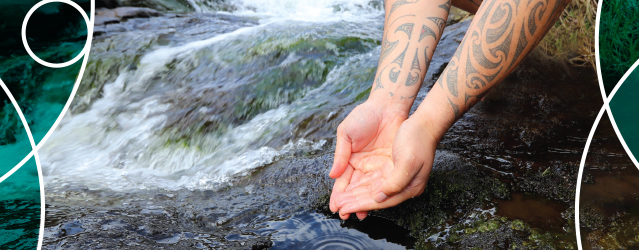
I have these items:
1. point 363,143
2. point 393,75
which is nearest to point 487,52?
point 393,75

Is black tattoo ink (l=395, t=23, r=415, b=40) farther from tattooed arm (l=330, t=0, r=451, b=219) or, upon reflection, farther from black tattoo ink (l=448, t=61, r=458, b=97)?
black tattoo ink (l=448, t=61, r=458, b=97)

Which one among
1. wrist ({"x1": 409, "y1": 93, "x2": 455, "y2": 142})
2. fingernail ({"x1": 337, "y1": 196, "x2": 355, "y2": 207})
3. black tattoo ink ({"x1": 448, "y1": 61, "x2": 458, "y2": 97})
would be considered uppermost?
black tattoo ink ({"x1": 448, "y1": 61, "x2": 458, "y2": 97})

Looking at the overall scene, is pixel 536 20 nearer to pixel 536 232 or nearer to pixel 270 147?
pixel 536 232

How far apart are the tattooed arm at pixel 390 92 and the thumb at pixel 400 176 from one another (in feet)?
0.48

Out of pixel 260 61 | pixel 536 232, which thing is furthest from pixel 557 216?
pixel 260 61

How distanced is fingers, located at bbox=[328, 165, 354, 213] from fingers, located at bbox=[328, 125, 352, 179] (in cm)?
4

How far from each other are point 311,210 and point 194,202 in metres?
0.59

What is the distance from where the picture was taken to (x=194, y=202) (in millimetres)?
1789

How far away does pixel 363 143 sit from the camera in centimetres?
164

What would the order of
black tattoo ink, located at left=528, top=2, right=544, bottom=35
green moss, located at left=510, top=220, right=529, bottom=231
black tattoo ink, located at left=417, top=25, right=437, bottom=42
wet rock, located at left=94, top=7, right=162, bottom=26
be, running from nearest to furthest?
green moss, located at left=510, top=220, right=529, bottom=231, black tattoo ink, located at left=528, top=2, right=544, bottom=35, black tattoo ink, located at left=417, top=25, right=437, bottom=42, wet rock, located at left=94, top=7, right=162, bottom=26

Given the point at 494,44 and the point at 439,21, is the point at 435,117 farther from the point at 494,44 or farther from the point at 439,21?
the point at 439,21

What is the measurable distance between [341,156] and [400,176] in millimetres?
274

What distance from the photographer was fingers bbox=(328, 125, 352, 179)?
59.9 inches

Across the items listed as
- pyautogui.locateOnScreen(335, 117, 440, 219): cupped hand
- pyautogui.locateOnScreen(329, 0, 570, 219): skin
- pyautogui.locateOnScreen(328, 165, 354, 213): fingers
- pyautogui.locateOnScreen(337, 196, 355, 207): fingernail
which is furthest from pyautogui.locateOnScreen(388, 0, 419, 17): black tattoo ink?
pyautogui.locateOnScreen(337, 196, 355, 207): fingernail
